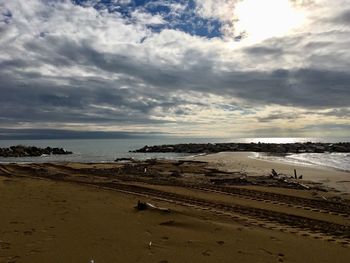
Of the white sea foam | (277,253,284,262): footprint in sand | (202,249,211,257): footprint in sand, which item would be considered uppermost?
the white sea foam

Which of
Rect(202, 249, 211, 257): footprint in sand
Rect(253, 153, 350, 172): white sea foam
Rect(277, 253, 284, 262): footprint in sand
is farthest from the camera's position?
Rect(253, 153, 350, 172): white sea foam

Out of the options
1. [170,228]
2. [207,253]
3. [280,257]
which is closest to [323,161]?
[170,228]

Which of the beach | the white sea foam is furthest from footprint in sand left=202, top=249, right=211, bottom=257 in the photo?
the white sea foam

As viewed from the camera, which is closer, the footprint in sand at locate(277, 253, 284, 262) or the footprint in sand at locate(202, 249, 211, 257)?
the footprint in sand at locate(277, 253, 284, 262)

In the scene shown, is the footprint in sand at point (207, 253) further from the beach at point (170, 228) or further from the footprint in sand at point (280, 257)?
the footprint in sand at point (280, 257)

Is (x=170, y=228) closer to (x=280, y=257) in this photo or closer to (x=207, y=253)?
(x=207, y=253)

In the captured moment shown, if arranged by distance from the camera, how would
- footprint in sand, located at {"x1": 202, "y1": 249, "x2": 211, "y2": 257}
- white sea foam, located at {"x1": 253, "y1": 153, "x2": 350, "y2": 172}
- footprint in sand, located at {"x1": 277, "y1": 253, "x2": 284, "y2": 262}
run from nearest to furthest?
footprint in sand, located at {"x1": 277, "y1": 253, "x2": 284, "y2": 262} < footprint in sand, located at {"x1": 202, "y1": 249, "x2": 211, "y2": 257} < white sea foam, located at {"x1": 253, "y1": 153, "x2": 350, "y2": 172}

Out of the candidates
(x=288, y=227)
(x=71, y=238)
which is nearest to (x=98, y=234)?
(x=71, y=238)

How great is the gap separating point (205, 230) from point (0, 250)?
4.70 m

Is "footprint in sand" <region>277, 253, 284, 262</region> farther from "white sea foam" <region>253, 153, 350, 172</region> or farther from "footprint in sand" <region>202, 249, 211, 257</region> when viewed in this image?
"white sea foam" <region>253, 153, 350, 172</region>

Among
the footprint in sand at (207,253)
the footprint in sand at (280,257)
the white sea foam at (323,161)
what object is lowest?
the footprint in sand at (280,257)

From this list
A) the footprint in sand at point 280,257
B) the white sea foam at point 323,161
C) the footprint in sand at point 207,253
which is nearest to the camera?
the footprint in sand at point 280,257

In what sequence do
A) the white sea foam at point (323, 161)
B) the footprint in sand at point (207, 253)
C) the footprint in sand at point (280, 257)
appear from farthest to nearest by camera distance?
the white sea foam at point (323, 161) → the footprint in sand at point (207, 253) → the footprint in sand at point (280, 257)

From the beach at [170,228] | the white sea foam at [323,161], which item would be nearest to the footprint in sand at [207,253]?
the beach at [170,228]
